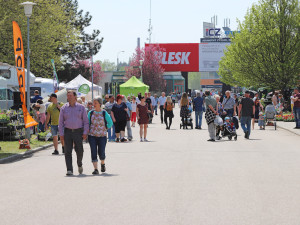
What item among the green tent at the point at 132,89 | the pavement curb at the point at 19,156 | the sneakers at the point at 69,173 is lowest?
the pavement curb at the point at 19,156

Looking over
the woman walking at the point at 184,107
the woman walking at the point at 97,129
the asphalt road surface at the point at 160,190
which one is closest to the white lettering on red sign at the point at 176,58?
the woman walking at the point at 184,107

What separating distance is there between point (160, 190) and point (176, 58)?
80.3 metres

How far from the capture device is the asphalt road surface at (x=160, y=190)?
7199 millimetres

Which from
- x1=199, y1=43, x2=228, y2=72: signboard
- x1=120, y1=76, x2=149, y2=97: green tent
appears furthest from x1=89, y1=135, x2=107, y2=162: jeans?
x1=199, y1=43, x2=228, y2=72: signboard

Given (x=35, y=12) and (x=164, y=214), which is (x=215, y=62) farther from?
(x=164, y=214)

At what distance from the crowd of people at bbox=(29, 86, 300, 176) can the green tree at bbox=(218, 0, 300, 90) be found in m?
6.95

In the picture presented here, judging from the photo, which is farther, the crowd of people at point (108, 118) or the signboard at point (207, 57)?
the signboard at point (207, 57)

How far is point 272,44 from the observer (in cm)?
4153

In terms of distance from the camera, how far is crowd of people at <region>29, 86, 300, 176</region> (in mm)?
11703

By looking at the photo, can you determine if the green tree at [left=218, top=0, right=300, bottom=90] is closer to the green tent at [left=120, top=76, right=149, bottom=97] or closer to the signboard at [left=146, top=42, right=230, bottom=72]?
the green tent at [left=120, top=76, right=149, bottom=97]

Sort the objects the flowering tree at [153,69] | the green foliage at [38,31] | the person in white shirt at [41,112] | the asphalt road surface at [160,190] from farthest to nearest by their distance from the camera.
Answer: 1. the flowering tree at [153,69]
2. the green foliage at [38,31]
3. the person in white shirt at [41,112]
4. the asphalt road surface at [160,190]

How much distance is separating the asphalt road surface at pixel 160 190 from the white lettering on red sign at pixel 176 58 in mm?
71421

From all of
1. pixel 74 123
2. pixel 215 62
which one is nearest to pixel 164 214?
pixel 74 123

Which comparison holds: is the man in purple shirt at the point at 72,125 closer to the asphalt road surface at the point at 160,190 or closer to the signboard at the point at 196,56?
the asphalt road surface at the point at 160,190
